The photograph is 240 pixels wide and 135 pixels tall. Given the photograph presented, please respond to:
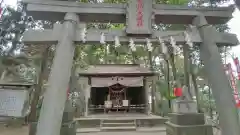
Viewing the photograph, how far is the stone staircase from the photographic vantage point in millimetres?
9656

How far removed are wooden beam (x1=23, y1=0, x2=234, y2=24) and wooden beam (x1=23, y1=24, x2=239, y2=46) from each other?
0.44 m

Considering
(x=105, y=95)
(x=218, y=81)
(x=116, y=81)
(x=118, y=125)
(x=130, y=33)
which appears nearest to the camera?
(x=218, y=81)

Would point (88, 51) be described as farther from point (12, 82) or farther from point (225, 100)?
point (225, 100)

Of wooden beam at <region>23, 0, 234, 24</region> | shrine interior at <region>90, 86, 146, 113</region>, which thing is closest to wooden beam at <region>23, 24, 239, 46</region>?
wooden beam at <region>23, 0, 234, 24</region>

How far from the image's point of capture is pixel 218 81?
168 inches

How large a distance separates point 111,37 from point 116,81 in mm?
8054

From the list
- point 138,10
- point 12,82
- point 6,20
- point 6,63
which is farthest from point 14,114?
point 6,20

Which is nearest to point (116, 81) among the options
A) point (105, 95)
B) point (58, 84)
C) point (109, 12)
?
point (105, 95)

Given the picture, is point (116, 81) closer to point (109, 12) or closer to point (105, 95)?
point (105, 95)

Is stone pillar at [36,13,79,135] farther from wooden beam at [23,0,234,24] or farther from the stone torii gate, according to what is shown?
wooden beam at [23,0,234,24]

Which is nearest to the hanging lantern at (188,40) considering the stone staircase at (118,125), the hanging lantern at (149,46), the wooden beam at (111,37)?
the wooden beam at (111,37)

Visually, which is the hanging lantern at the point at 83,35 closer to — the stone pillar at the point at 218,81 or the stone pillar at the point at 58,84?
the stone pillar at the point at 58,84

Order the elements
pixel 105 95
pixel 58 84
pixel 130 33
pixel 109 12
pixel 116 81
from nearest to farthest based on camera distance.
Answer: pixel 58 84 < pixel 130 33 < pixel 109 12 < pixel 116 81 < pixel 105 95

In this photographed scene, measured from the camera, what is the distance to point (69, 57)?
407cm
